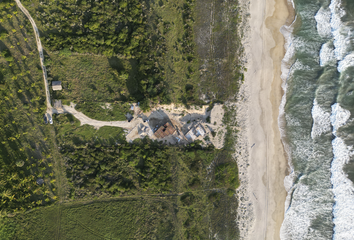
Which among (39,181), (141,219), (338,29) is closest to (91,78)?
(39,181)

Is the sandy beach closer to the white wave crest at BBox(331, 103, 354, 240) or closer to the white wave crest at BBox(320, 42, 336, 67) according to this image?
the white wave crest at BBox(320, 42, 336, 67)

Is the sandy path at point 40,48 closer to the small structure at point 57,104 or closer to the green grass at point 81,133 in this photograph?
the small structure at point 57,104

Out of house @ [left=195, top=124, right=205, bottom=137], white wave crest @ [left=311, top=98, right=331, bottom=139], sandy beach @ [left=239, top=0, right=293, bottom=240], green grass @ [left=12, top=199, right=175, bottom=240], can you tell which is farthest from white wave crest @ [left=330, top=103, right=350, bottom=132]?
green grass @ [left=12, top=199, right=175, bottom=240]

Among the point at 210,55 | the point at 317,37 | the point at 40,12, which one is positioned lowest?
the point at 210,55

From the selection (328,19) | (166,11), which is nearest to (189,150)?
(166,11)

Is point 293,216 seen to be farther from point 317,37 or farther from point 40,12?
point 40,12

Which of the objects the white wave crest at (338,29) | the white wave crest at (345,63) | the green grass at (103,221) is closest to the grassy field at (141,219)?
the green grass at (103,221)
